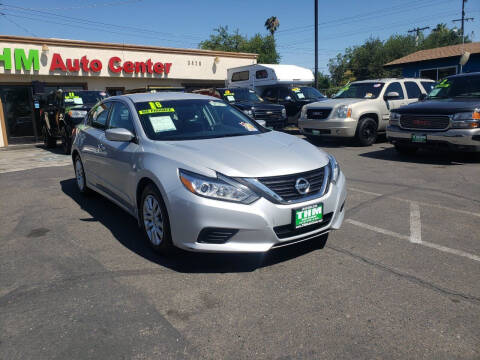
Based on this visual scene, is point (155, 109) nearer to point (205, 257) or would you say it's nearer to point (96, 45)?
point (205, 257)

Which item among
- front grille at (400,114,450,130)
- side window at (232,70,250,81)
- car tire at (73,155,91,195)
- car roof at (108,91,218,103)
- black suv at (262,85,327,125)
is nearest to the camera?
car roof at (108,91,218,103)

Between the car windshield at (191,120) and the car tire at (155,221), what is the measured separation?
2.18 feet

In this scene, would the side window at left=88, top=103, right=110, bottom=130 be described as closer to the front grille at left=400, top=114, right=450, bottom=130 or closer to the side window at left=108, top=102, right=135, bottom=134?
the side window at left=108, top=102, right=135, bottom=134

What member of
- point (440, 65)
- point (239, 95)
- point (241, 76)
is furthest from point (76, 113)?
point (440, 65)

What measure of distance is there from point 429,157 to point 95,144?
7.20m

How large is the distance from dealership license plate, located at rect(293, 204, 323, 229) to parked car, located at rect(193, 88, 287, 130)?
10569 millimetres

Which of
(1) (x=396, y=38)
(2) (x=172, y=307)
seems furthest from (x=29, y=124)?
(1) (x=396, y=38)

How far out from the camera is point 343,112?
10.7 meters

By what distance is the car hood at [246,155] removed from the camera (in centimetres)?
337

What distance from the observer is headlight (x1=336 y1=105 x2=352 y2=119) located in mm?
10625

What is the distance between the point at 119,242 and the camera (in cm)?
429

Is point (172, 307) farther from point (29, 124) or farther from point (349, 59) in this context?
point (349, 59)

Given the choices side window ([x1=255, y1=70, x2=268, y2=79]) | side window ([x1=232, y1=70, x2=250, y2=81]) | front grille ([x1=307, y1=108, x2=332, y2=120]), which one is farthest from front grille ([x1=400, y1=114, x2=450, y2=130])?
side window ([x1=232, y1=70, x2=250, y2=81])

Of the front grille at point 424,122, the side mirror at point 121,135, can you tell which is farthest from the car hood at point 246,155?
the front grille at point 424,122
